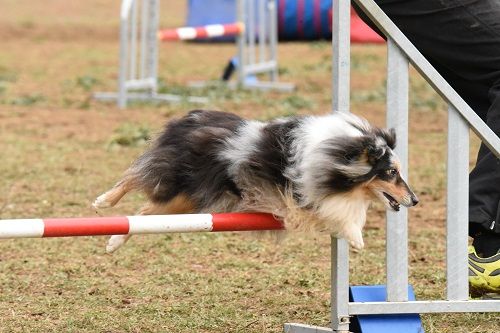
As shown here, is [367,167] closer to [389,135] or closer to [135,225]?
[389,135]

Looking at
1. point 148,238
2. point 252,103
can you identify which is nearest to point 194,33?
point 252,103

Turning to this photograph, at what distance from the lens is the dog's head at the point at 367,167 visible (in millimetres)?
3551

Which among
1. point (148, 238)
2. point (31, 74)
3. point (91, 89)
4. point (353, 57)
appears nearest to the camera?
point (148, 238)

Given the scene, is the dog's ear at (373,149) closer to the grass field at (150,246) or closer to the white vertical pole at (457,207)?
the white vertical pole at (457,207)

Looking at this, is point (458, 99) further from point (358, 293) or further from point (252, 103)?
point (252, 103)

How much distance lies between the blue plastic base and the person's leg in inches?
22.5

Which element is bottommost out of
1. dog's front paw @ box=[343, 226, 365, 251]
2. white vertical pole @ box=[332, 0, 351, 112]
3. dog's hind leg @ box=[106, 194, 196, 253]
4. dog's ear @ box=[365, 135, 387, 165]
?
dog's front paw @ box=[343, 226, 365, 251]

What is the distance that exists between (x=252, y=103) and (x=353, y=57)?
4459 millimetres

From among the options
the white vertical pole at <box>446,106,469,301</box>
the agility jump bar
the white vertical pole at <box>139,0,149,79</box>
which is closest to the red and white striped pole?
the white vertical pole at <box>446,106,469,301</box>

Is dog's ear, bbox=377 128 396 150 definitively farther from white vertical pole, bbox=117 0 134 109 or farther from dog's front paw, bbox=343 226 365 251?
white vertical pole, bbox=117 0 134 109

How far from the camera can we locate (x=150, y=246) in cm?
555

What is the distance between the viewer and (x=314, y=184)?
356 centimetres

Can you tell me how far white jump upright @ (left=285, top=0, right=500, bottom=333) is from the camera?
12.2 ft

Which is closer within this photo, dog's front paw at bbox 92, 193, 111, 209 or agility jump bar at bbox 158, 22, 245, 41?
dog's front paw at bbox 92, 193, 111, 209
